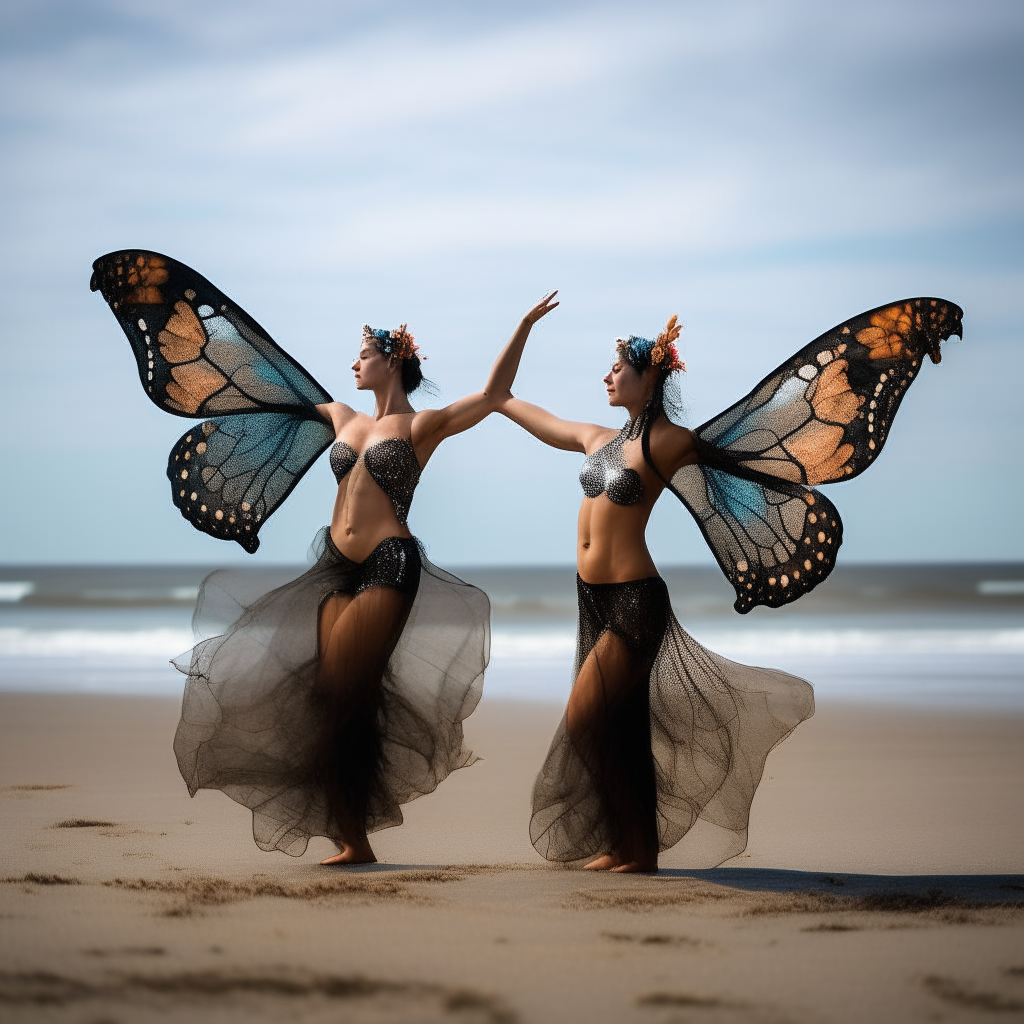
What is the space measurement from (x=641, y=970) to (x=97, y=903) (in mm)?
1791

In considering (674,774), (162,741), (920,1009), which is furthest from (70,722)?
(920,1009)

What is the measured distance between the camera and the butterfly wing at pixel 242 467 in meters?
5.51

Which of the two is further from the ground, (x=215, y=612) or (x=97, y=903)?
(x=215, y=612)

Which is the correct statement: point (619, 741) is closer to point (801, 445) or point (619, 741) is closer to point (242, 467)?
point (801, 445)

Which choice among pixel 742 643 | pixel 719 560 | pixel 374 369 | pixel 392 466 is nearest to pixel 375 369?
pixel 374 369

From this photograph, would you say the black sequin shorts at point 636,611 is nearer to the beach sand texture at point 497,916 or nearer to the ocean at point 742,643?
the beach sand texture at point 497,916

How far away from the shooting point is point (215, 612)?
16.9ft

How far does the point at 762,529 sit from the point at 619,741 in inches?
38.9

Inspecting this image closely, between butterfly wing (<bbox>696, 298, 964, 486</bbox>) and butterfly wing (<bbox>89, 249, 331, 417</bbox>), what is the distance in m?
1.81

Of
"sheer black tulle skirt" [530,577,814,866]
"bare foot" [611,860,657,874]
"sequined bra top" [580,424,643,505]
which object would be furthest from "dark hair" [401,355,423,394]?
"bare foot" [611,860,657,874]

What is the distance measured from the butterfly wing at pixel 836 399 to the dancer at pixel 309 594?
3.09ft

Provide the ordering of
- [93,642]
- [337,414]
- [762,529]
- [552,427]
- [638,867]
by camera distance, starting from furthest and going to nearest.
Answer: [93,642] → [337,414] → [552,427] → [762,529] → [638,867]

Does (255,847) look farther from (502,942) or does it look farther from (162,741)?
(162,741)

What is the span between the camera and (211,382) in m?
5.49
